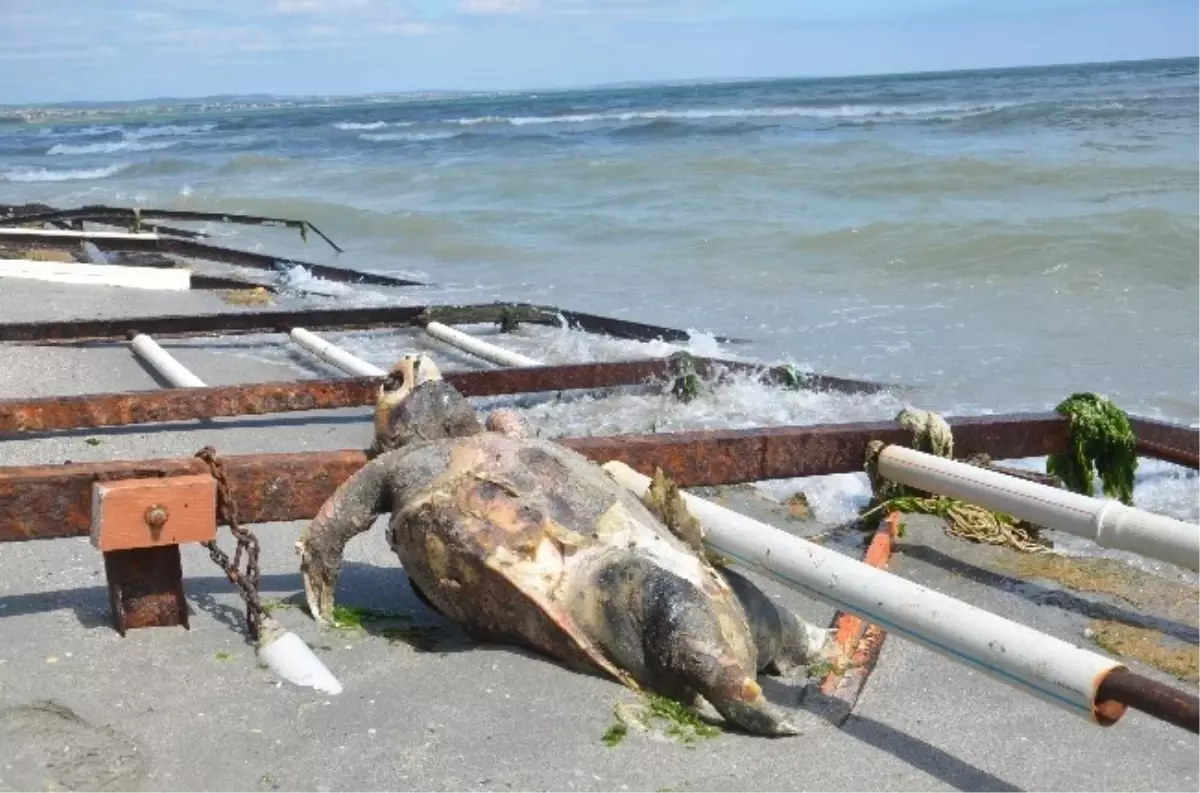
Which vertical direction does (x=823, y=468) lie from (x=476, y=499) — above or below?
below

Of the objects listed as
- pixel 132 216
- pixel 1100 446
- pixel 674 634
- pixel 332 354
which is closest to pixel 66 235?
pixel 132 216

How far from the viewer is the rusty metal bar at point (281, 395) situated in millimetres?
5645

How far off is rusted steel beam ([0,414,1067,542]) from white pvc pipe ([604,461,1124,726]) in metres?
0.49

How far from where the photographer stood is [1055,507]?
4.11 m

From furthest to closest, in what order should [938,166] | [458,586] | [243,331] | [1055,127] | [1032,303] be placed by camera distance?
1. [1055,127]
2. [938,166]
3. [1032,303]
4. [243,331]
5. [458,586]

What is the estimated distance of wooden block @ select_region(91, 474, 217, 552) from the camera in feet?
10.9

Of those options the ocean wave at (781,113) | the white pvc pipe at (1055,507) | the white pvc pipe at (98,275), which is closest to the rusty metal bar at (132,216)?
the white pvc pipe at (98,275)

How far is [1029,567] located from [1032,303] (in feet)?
23.2

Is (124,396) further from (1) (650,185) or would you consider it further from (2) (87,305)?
(1) (650,185)

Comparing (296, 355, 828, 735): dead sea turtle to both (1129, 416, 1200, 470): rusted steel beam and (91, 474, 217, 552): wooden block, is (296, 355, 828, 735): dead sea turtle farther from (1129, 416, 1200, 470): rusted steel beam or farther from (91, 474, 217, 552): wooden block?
(1129, 416, 1200, 470): rusted steel beam

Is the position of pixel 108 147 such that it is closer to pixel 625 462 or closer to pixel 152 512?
pixel 625 462

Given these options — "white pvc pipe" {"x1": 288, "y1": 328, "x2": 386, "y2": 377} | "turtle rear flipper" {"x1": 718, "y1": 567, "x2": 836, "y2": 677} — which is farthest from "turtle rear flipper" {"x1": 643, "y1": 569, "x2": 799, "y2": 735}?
"white pvc pipe" {"x1": 288, "y1": 328, "x2": 386, "y2": 377}

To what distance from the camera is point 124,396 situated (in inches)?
231

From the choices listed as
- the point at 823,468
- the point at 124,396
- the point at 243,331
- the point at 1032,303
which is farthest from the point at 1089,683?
the point at 1032,303
